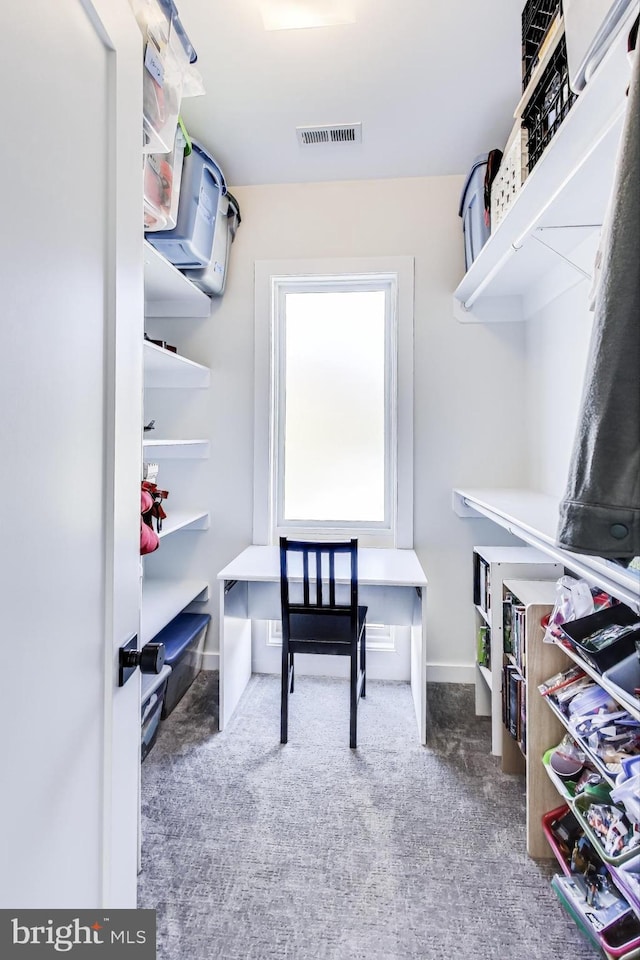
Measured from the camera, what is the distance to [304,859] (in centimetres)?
132

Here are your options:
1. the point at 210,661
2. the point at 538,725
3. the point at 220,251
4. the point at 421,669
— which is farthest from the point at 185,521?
the point at 538,725

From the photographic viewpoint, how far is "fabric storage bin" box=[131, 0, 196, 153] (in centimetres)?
95

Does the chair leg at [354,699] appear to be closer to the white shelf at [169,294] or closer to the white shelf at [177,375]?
the white shelf at [177,375]

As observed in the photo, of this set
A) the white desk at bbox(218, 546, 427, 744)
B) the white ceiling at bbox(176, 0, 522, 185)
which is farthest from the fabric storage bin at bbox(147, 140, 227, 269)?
the white desk at bbox(218, 546, 427, 744)

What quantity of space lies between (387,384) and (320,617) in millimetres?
1289

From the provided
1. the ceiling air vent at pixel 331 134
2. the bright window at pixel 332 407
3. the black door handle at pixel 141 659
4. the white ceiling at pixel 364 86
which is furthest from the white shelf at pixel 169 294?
the black door handle at pixel 141 659

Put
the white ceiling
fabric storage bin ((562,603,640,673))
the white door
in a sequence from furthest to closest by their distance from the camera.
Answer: the white ceiling < fabric storage bin ((562,603,640,673)) < the white door

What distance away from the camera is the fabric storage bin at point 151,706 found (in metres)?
1.71

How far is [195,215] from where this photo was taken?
190cm

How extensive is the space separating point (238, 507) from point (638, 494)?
6.83ft

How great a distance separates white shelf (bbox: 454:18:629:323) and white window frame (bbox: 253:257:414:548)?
1.11ft

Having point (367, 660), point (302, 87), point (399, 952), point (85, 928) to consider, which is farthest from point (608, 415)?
point (367, 660)

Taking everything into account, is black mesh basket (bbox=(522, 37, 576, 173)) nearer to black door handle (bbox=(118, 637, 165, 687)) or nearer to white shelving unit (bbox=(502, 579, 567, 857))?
white shelving unit (bbox=(502, 579, 567, 857))

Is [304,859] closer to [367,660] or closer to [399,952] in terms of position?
[399,952]
